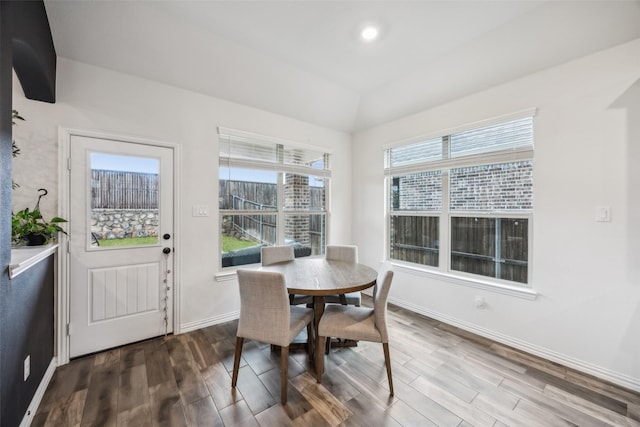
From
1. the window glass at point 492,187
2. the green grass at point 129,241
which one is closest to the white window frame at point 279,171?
the green grass at point 129,241

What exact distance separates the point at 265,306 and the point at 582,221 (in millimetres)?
2704

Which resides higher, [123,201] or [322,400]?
[123,201]

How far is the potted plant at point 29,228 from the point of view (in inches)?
71.3

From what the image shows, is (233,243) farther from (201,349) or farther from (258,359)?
(258,359)

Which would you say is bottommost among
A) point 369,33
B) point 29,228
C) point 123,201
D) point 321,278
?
point 321,278

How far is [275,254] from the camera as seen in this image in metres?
2.88

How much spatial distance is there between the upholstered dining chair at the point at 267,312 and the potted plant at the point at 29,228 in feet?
5.09

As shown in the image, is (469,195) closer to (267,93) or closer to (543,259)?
(543,259)

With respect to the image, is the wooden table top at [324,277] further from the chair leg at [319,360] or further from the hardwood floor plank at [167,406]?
the hardwood floor plank at [167,406]

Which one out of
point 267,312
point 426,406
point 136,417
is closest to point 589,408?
point 426,406

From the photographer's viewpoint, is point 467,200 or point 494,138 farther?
point 467,200

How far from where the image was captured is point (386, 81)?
3189 millimetres

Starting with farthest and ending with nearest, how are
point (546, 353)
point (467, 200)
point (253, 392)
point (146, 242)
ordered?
point (467, 200)
point (146, 242)
point (546, 353)
point (253, 392)

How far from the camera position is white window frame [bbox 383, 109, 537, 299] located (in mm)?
2490
